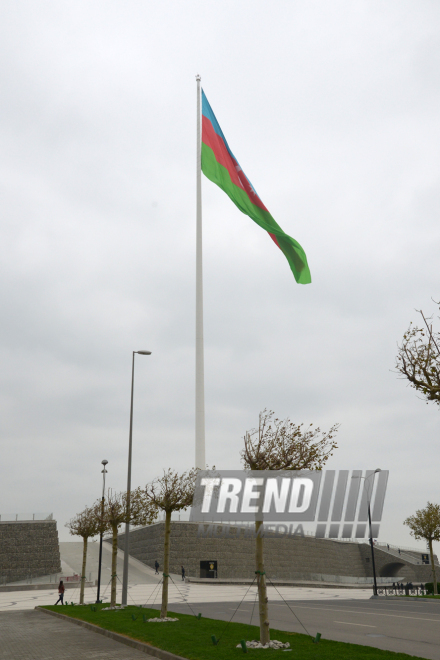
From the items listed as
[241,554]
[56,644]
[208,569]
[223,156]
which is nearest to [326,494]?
[223,156]

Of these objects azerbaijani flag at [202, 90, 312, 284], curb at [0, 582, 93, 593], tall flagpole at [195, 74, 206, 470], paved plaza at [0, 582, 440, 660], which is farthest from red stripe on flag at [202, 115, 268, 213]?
curb at [0, 582, 93, 593]

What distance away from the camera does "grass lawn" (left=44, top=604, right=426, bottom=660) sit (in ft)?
35.7

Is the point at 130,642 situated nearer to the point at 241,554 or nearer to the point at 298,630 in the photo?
the point at 298,630

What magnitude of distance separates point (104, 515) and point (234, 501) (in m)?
37.5

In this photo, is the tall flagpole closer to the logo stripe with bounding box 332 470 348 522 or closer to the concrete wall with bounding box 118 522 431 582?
the concrete wall with bounding box 118 522 431 582

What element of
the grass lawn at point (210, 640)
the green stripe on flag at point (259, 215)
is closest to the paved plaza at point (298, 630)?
the grass lawn at point (210, 640)

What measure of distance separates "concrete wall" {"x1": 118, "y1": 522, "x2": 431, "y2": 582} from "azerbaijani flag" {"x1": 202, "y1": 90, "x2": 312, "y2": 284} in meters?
38.2

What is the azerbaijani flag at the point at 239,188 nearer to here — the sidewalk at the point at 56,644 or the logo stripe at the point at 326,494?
the logo stripe at the point at 326,494

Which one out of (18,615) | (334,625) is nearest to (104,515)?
(18,615)

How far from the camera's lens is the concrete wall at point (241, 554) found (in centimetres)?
5825

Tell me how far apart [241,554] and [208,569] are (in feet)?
15.3

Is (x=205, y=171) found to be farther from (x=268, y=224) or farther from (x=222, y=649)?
(x=222, y=649)

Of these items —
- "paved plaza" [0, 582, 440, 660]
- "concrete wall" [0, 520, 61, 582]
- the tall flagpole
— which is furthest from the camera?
"concrete wall" [0, 520, 61, 582]

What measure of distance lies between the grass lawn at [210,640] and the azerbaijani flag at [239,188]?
696 inches
